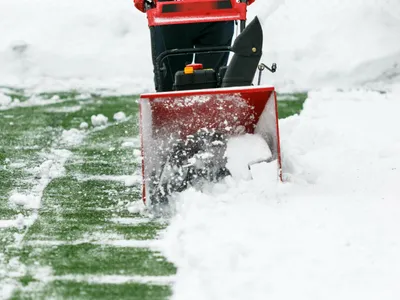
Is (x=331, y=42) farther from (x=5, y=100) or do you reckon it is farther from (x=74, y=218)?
(x=74, y=218)

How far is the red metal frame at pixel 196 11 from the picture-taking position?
5.13m

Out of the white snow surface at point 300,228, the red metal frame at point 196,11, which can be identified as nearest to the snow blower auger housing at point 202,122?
the white snow surface at point 300,228

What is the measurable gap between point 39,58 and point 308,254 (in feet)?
22.5

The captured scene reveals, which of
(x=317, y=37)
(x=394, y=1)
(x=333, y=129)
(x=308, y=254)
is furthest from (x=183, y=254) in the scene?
(x=394, y=1)

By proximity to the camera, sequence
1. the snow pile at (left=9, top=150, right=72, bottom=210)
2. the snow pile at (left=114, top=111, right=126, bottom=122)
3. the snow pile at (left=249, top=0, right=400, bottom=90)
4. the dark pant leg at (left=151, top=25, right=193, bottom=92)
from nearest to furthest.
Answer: the snow pile at (left=9, top=150, right=72, bottom=210), the dark pant leg at (left=151, top=25, right=193, bottom=92), the snow pile at (left=114, top=111, right=126, bottom=122), the snow pile at (left=249, top=0, right=400, bottom=90)

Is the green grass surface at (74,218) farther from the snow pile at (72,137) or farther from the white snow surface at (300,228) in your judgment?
the white snow surface at (300,228)

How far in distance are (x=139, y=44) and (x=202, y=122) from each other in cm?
568

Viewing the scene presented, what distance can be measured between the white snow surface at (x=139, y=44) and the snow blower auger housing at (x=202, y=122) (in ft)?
12.8

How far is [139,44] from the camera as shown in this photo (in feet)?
33.7

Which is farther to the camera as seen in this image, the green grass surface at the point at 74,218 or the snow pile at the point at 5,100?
the snow pile at the point at 5,100

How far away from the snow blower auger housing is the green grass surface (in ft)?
1.10

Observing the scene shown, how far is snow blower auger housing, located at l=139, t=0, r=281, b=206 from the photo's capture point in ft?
15.2

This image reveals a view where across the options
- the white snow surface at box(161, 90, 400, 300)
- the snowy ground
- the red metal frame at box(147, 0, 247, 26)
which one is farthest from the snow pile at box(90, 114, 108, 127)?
the red metal frame at box(147, 0, 247, 26)

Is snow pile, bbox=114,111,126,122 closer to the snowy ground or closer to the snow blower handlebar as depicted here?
the snowy ground
